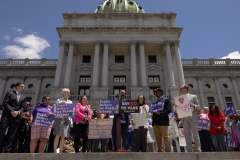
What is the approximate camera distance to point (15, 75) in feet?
110

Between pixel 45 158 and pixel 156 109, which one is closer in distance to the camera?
pixel 45 158

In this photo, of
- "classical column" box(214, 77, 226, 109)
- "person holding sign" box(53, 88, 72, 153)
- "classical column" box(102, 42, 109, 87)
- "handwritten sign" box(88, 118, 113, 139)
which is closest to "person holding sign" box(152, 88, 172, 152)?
"handwritten sign" box(88, 118, 113, 139)

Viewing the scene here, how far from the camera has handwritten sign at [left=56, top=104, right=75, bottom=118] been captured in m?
6.85

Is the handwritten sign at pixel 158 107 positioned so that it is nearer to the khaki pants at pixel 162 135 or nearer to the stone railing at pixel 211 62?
the khaki pants at pixel 162 135

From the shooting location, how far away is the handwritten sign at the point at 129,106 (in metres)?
6.94

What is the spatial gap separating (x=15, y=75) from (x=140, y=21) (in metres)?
21.6

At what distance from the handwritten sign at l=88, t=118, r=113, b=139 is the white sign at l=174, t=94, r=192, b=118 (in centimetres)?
237

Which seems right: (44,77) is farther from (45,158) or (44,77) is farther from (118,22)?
(45,158)

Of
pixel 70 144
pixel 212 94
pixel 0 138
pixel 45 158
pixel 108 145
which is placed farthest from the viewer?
pixel 212 94

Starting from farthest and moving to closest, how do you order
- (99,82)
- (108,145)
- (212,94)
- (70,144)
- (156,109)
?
(212,94) < (99,82) < (70,144) < (108,145) < (156,109)

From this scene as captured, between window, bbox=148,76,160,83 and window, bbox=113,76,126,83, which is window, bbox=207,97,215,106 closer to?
window, bbox=148,76,160,83

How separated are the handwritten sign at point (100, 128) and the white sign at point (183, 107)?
237cm

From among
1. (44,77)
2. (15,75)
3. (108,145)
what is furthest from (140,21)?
(108,145)

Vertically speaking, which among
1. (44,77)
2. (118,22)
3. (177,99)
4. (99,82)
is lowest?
(177,99)
